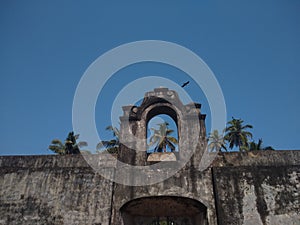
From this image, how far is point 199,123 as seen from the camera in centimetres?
820

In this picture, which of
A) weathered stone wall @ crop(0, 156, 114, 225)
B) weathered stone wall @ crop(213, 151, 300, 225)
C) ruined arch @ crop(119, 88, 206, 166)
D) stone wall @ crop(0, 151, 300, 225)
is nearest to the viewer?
weathered stone wall @ crop(213, 151, 300, 225)

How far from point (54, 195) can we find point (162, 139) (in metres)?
14.8

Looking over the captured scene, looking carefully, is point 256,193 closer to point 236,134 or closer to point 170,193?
point 170,193

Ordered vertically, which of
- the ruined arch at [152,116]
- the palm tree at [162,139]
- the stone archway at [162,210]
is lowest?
the stone archway at [162,210]

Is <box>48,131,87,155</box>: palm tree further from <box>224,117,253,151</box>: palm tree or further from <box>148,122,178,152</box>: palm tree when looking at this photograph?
<box>224,117,253,151</box>: palm tree

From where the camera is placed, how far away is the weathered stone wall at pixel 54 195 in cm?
709

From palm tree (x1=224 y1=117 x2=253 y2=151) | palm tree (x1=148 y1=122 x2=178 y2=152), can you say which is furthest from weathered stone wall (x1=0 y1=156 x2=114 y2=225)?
palm tree (x1=224 y1=117 x2=253 y2=151)

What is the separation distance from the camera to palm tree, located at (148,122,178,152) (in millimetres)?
21484

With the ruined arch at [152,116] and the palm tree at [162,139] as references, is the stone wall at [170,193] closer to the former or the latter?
the ruined arch at [152,116]

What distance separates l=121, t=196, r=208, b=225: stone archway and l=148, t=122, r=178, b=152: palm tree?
12.3 m

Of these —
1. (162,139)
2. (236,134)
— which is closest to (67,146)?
(162,139)

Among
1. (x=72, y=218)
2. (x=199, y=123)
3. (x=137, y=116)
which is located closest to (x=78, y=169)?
(x=72, y=218)

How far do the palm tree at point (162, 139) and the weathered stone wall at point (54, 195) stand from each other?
13.6 meters

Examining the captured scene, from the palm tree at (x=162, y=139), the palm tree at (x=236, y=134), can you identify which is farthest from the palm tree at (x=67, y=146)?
the palm tree at (x=236, y=134)
